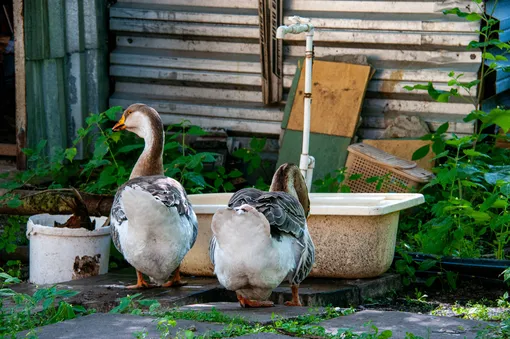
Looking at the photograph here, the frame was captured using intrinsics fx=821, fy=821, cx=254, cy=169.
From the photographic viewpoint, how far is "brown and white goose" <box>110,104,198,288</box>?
589 cm

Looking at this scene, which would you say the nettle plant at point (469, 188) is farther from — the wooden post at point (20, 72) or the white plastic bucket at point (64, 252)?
the wooden post at point (20, 72)

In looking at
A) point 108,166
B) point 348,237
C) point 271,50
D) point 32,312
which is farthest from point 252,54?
point 32,312

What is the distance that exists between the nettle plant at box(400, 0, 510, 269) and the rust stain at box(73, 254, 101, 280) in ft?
9.01

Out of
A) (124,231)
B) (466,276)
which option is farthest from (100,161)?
(466,276)

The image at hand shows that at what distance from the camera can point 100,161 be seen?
8.40 m

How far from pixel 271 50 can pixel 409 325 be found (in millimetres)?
5577

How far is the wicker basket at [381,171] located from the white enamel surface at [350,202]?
1206 mm

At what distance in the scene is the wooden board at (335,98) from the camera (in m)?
9.51

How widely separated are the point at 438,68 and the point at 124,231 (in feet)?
15.8

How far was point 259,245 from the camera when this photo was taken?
5320 mm

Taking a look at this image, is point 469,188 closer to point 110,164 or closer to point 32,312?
point 110,164

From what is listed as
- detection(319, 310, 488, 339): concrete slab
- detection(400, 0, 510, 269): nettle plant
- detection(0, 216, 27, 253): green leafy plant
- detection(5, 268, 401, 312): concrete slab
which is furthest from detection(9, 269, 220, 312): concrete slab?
detection(400, 0, 510, 269): nettle plant

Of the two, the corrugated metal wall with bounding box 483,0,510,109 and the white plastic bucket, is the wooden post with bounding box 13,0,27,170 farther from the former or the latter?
the corrugated metal wall with bounding box 483,0,510,109

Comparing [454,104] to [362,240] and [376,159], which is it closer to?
[376,159]
